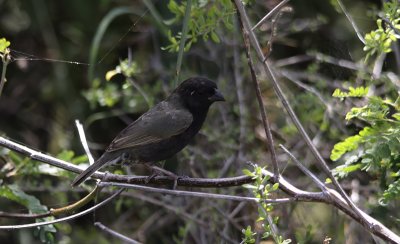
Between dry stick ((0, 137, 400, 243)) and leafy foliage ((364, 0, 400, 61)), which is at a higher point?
leafy foliage ((364, 0, 400, 61))

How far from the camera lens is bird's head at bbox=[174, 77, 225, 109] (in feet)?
15.2

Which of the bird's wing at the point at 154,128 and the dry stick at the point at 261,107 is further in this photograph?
the bird's wing at the point at 154,128

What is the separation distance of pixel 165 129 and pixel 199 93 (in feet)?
1.22

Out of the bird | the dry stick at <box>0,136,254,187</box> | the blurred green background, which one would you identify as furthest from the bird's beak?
the dry stick at <box>0,136,254,187</box>

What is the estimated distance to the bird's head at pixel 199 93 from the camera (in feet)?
15.2

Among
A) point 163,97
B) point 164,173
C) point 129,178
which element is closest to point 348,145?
point 129,178

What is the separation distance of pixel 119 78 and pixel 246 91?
1312 mm

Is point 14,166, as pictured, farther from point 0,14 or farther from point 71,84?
point 0,14

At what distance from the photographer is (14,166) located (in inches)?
170

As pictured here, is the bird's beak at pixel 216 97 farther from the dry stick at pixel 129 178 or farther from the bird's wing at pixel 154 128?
the dry stick at pixel 129 178

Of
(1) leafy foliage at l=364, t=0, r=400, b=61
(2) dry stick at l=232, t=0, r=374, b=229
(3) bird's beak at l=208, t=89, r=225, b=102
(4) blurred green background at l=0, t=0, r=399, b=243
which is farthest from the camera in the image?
(4) blurred green background at l=0, t=0, r=399, b=243

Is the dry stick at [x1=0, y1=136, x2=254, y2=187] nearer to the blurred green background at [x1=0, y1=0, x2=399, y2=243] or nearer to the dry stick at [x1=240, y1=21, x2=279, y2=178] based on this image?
the dry stick at [x1=240, y1=21, x2=279, y2=178]

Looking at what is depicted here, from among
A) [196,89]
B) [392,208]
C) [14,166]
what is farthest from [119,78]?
[392,208]

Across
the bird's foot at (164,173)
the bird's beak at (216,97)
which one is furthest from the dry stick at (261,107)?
the bird's beak at (216,97)
